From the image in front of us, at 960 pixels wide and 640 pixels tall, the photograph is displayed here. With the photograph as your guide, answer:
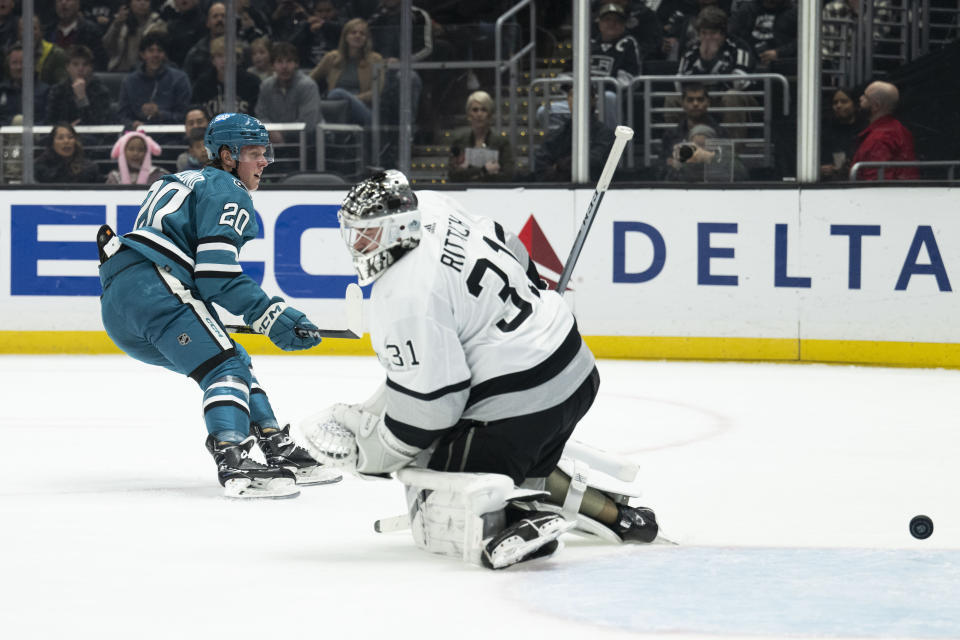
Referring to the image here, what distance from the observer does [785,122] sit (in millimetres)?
7172

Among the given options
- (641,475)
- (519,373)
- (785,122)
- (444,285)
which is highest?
(785,122)

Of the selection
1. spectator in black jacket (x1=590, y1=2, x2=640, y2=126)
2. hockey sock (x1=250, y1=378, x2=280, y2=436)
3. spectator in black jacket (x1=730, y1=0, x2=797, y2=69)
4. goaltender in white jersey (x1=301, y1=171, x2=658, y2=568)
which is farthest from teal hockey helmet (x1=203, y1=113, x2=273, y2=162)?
spectator in black jacket (x1=730, y1=0, x2=797, y2=69)

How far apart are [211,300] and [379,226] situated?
1.25 metres

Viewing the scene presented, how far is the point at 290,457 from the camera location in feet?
13.4

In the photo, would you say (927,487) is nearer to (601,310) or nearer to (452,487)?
(452,487)

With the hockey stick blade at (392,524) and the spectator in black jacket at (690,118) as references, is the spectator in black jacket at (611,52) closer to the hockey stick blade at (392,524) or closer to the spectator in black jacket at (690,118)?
the spectator in black jacket at (690,118)

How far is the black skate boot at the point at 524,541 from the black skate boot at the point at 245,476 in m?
1.03

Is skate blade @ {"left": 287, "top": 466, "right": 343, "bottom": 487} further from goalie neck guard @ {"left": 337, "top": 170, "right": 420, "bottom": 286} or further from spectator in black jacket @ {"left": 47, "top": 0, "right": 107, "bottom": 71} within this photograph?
spectator in black jacket @ {"left": 47, "top": 0, "right": 107, "bottom": 71}

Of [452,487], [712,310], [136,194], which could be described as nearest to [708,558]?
[452,487]

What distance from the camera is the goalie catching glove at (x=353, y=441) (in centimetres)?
294

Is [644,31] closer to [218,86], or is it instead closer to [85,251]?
[218,86]

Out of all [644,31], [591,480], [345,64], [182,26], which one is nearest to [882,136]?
[644,31]

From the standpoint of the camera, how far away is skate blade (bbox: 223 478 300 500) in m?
3.77

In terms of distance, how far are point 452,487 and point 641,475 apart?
135 centimetres
